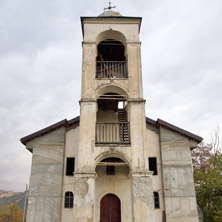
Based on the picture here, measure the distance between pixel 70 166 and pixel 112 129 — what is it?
3.47 metres

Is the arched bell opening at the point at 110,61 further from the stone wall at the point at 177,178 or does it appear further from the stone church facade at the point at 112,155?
the stone wall at the point at 177,178

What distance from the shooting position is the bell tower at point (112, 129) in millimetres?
11624

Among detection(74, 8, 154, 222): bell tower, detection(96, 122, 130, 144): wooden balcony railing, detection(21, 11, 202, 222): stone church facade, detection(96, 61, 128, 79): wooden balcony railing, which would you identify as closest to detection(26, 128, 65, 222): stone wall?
detection(21, 11, 202, 222): stone church facade

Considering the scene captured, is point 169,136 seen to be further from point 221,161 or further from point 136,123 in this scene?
point 221,161

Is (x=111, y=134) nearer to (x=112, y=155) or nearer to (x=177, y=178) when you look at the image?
(x=112, y=155)

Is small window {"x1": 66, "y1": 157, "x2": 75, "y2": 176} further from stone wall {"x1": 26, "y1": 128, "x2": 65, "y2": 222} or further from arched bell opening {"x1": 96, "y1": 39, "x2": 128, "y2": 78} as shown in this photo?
arched bell opening {"x1": 96, "y1": 39, "x2": 128, "y2": 78}

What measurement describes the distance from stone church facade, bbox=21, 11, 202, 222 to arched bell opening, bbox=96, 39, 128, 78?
87 millimetres

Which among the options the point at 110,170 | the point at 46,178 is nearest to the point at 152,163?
the point at 110,170

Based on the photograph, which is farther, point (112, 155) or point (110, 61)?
point (110, 61)

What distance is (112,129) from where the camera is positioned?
13836 mm

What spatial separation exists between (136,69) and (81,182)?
697cm

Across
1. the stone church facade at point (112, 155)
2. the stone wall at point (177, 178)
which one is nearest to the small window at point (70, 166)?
the stone church facade at point (112, 155)

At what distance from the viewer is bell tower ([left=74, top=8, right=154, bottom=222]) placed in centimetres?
1162

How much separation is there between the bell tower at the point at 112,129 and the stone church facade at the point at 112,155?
5cm
